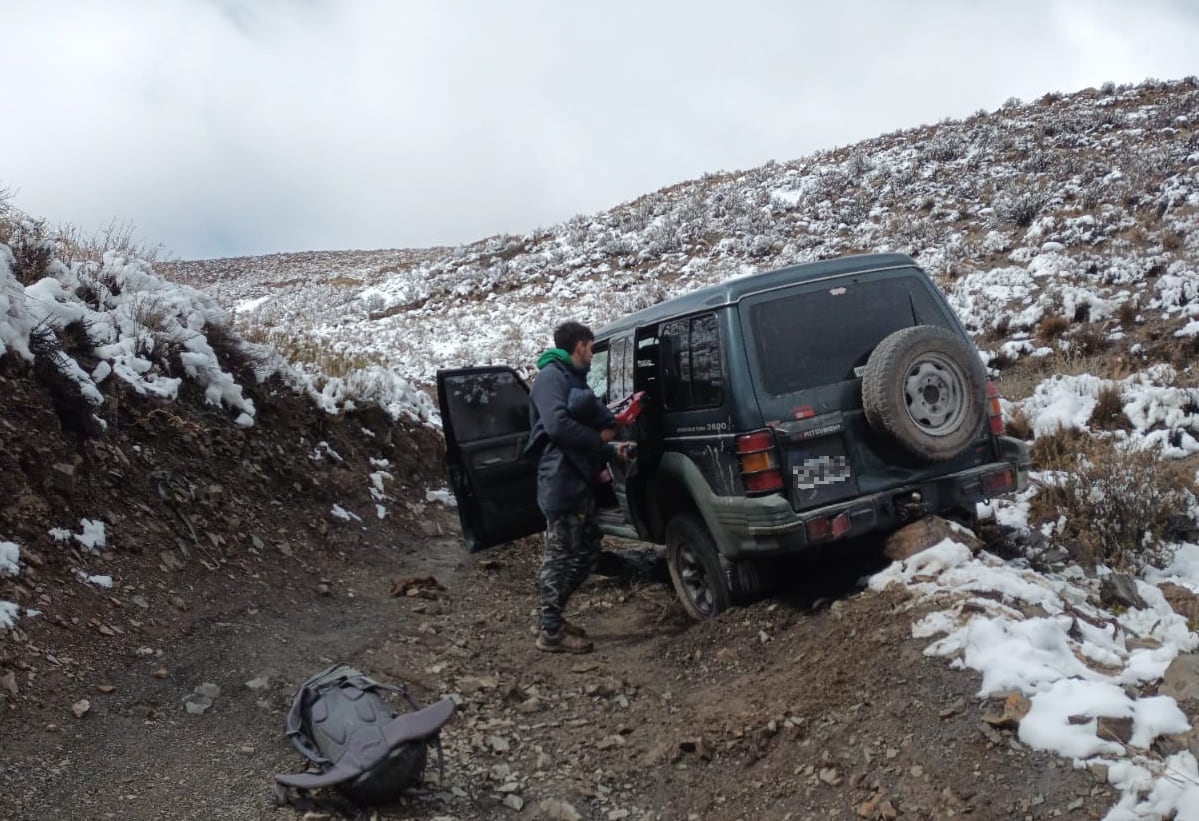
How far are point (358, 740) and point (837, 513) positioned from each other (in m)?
2.56

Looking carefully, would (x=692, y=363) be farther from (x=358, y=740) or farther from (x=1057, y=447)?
(x=1057, y=447)

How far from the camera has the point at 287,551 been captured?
6711 millimetres

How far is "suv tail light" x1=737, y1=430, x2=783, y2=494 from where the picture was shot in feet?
15.2

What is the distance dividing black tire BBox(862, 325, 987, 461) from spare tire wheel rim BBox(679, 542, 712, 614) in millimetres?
1436

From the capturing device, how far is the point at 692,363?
5.20m

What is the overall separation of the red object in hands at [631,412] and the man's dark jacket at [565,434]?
82 millimetres

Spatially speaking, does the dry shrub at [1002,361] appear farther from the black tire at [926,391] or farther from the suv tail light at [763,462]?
the suv tail light at [763,462]

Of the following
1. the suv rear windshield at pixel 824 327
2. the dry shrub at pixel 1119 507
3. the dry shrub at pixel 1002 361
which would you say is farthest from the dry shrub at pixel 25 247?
the dry shrub at pixel 1002 361

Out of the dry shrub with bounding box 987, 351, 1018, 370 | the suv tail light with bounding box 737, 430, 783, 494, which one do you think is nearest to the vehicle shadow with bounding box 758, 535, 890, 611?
the suv tail light with bounding box 737, 430, 783, 494

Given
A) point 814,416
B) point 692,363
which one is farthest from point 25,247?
point 814,416

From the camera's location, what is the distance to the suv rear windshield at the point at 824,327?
4.79 metres

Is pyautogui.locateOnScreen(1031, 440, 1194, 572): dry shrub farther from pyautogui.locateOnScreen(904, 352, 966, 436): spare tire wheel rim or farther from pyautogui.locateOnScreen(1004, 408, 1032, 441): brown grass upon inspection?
pyautogui.locateOnScreen(1004, 408, 1032, 441): brown grass

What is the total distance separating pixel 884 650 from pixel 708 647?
124 centimetres

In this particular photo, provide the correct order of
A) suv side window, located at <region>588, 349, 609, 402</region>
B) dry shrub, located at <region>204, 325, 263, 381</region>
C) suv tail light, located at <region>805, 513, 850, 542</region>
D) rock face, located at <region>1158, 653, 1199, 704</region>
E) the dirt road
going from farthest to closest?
dry shrub, located at <region>204, 325, 263, 381</region> < suv side window, located at <region>588, 349, 609, 402</region> < suv tail light, located at <region>805, 513, 850, 542</region> < the dirt road < rock face, located at <region>1158, 653, 1199, 704</region>
